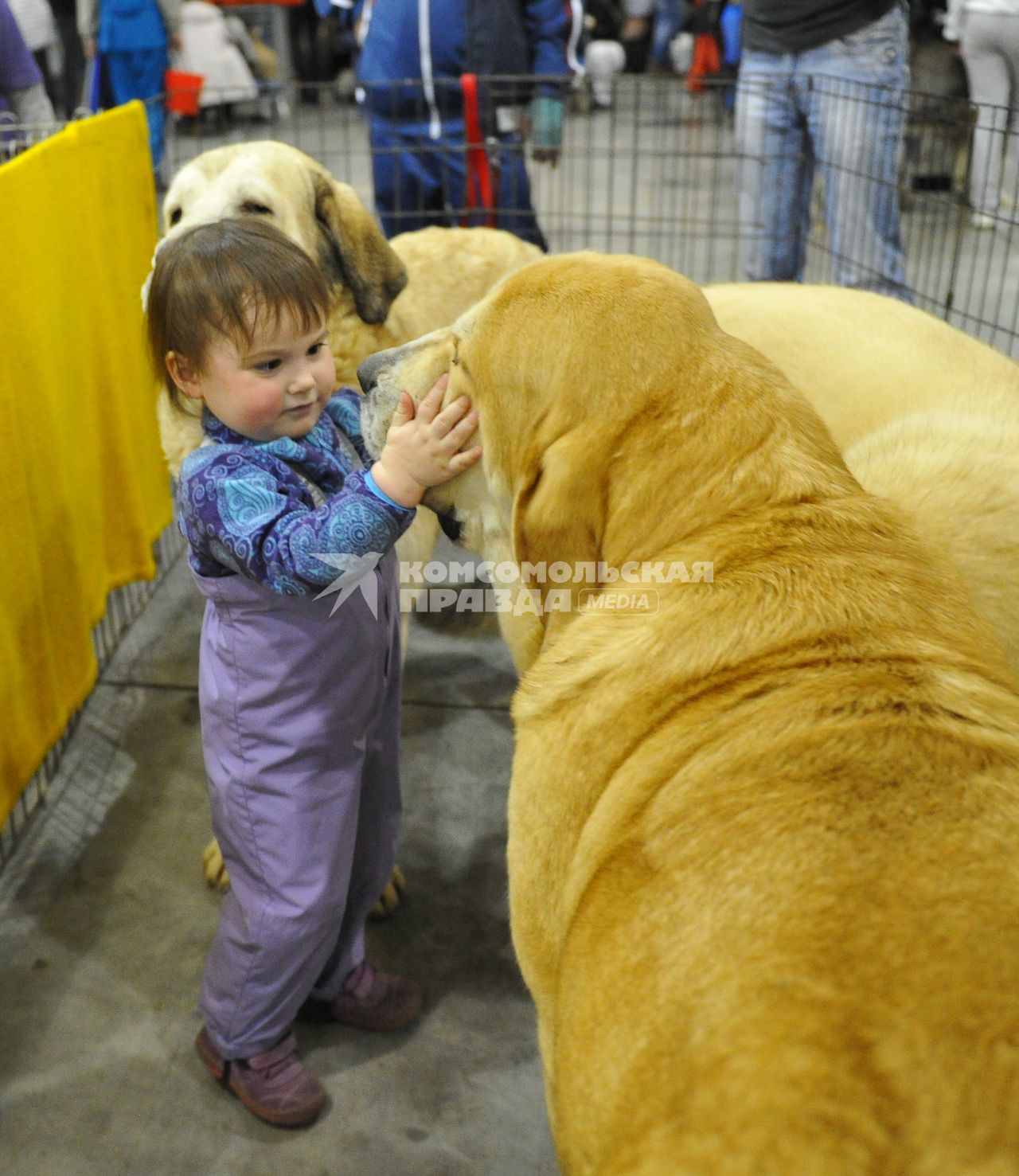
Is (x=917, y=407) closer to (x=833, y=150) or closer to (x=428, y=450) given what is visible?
(x=428, y=450)

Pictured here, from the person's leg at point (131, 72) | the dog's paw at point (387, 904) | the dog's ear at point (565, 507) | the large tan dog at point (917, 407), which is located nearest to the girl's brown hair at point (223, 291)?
the dog's ear at point (565, 507)

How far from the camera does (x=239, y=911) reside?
6.87 ft

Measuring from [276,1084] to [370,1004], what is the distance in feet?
0.89

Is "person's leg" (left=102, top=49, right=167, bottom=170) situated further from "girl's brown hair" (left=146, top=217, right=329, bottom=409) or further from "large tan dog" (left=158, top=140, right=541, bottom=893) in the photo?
"girl's brown hair" (left=146, top=217, right=329, bottom=409)

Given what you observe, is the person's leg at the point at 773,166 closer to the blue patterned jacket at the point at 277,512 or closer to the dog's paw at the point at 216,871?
the blue patterned jacket at the point at 277,512

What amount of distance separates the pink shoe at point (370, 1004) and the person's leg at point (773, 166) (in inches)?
118

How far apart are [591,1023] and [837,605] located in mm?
549

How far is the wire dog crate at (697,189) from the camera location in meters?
3.93

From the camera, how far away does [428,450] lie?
1670 millimetres

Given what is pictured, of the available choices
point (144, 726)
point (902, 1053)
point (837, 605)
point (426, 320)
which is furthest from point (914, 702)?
point (144, 726)

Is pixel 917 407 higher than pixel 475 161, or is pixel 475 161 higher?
pixel 475 161

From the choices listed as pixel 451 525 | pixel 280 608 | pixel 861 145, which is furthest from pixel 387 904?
pixel 861 145

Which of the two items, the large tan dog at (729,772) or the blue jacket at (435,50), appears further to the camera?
the blue jacket at (435,50)

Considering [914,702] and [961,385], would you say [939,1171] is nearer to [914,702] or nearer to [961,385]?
[914,702]
